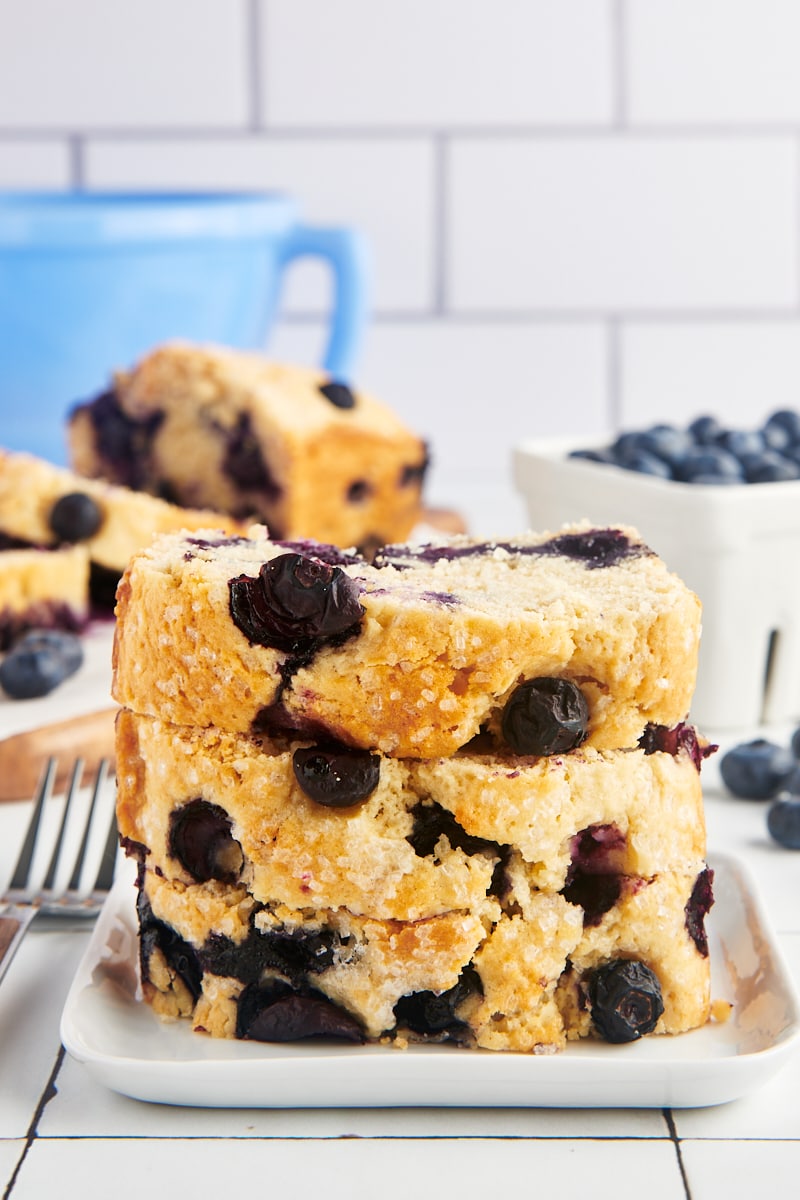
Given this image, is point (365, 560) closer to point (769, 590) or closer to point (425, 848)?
point (425, 848)

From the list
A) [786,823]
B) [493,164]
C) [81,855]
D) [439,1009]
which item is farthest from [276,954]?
[493,164]

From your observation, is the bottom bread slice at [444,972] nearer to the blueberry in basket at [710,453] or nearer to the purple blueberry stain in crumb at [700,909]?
the purple blueberry stain in crumb at [700,909]

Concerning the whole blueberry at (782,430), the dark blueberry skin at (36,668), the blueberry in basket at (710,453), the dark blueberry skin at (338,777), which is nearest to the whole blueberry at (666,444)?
the blueberry in basket at (710,453)

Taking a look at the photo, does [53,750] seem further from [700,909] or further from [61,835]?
[700,909]

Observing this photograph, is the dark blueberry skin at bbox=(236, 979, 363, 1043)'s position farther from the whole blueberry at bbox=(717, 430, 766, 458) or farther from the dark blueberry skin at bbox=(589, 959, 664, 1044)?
the whole blueberry at bbox=(717, 430, 766, 458)

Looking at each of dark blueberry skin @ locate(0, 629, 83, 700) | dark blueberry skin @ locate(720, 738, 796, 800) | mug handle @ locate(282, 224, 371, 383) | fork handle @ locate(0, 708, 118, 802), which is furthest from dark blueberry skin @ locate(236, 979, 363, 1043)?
mug handle @ locate(282, 224, 371, 383)

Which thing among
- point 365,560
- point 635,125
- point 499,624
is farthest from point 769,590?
point 635,125
